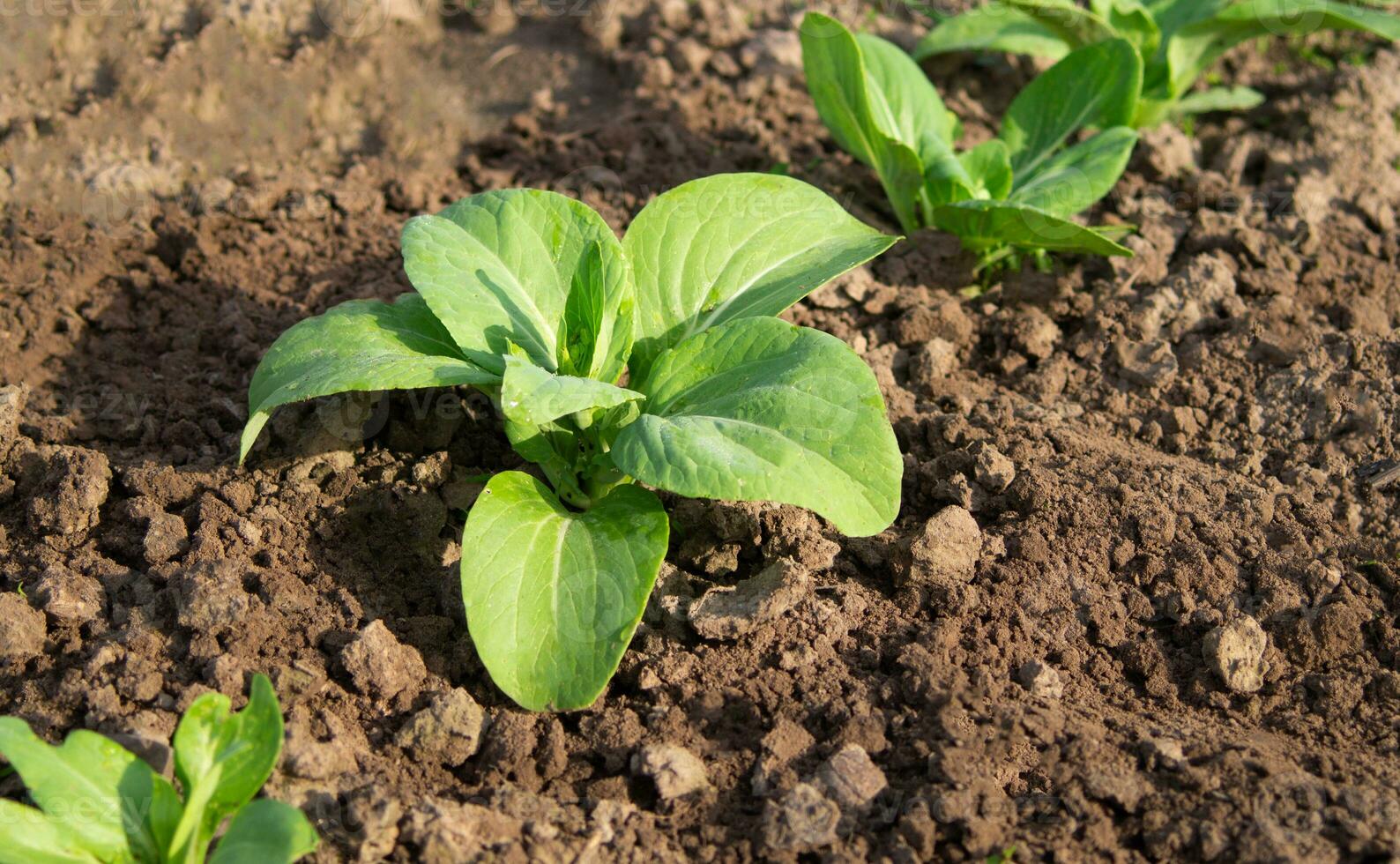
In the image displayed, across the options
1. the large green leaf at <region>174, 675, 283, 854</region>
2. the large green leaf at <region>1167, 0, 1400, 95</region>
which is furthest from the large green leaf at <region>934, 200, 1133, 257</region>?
the large green leaf at <region>174, 675, 283, 854</region>

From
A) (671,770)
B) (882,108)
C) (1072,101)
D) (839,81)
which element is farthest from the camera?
(1072,101)

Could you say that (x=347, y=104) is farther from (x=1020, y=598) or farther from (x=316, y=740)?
(x=1020, y=598)

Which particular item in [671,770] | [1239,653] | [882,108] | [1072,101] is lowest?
[1239,653]

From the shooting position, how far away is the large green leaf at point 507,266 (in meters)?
3.13

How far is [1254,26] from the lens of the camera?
4.85 meters

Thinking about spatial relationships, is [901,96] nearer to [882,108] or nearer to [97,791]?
[882,108]

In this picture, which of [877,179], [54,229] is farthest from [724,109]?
[54,229]

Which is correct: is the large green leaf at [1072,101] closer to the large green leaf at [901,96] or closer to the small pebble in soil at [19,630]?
the large green leaf at [901,96]

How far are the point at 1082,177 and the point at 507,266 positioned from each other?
201 cm

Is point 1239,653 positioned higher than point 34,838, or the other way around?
point 34,838

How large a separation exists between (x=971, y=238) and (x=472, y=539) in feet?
7.34

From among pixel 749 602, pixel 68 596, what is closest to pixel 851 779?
pixel 749 602

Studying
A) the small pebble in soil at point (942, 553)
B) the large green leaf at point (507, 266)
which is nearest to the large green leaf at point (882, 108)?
the large green leaf at point (507, 266)

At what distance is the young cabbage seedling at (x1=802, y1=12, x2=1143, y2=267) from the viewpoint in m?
3.99
